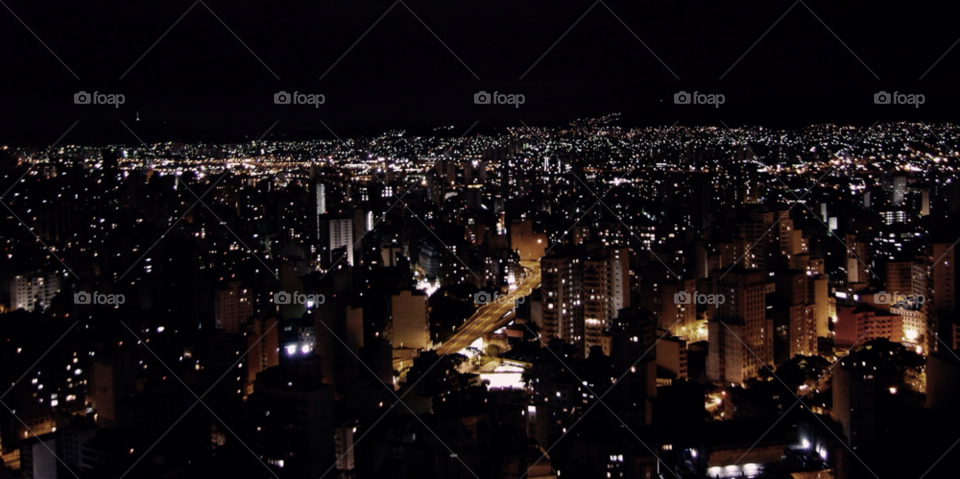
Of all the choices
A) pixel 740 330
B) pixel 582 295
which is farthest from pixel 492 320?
pixel 740 330

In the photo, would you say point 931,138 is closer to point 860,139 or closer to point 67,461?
point 860,139

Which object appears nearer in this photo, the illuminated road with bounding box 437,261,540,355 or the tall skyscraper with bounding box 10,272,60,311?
the illuminated road with bounding box 437,261,540,355

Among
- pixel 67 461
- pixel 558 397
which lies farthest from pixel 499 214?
pixel 67 461

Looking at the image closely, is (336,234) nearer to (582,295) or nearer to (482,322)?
(482,322)

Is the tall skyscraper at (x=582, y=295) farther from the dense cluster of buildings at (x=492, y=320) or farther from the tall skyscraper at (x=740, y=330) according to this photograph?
the tall skyscraper at (x=740, y=330)

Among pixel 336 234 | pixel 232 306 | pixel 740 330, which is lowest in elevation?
pixel 740 330

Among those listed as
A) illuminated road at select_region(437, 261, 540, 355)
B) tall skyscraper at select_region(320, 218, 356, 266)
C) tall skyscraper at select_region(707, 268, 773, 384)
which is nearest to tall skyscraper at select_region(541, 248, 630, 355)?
illuminated road at select_region(437, 261, 540, 355)

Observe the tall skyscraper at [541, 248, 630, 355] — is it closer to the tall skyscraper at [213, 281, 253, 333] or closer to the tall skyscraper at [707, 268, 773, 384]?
the tall skyscraper at [707, 268, 773, 384]
